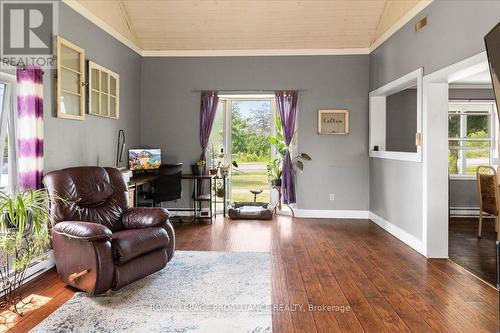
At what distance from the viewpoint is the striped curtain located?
3062 mm

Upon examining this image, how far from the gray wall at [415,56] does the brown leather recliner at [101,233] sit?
9.79 ft

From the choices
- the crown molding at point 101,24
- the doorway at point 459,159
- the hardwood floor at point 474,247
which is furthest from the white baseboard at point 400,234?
the crown molding at point 101,24

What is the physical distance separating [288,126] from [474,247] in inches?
125

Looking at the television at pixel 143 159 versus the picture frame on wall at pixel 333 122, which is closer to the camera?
the television at pixel 143 159

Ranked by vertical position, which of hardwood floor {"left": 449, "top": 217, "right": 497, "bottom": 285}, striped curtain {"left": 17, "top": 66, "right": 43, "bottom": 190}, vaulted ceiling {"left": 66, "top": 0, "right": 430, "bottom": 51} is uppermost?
vaulted ceiling {"left": 66, "top": 0, "right": 430, "bottom": 51}

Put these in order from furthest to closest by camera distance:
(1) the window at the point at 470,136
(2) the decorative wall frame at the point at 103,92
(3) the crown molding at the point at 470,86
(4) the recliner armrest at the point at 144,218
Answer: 1. (1) the window at the point at 470,136
2. (3) the crown molding at the point at 470,86
3. (2) the decorative wall frame at the point at 103,92
4. (4) the recliner armrest at the point at 144,218

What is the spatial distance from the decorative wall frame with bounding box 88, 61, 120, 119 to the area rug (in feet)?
7.60

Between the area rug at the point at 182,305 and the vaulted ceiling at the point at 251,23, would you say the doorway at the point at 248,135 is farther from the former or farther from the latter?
the area rug at the point at 182,305

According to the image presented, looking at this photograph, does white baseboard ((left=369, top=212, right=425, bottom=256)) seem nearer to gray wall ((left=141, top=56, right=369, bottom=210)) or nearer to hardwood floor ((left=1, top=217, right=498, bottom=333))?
hardwood floor ((left=1, top=217, right=498, bottom=333))

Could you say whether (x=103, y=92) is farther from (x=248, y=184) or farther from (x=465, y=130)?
(x=465, y=130)

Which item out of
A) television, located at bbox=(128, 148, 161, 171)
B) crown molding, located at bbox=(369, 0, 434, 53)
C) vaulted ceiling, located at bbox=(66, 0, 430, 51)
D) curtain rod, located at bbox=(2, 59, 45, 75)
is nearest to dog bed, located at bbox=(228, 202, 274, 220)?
television, located at bbox=(128, 148, 161, 171)

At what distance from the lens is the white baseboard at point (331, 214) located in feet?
19.3

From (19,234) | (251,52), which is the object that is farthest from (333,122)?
(19,234)

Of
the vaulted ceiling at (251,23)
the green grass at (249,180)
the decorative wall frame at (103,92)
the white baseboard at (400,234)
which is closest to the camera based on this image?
the white baseboard at (400,234)
